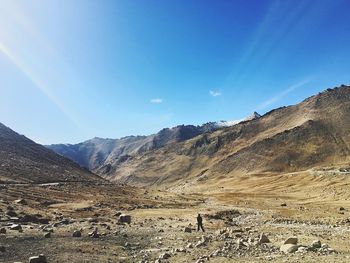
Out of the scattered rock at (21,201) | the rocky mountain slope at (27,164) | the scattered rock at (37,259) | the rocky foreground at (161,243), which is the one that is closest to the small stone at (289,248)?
the rocky foreground at (161,243)

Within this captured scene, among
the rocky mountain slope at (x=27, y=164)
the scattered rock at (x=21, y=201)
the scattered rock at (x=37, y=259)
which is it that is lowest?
the scattered rock at (x=37, y=259)

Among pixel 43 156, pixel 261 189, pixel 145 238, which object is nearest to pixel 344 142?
pixel 261 189

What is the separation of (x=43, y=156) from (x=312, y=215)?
112m

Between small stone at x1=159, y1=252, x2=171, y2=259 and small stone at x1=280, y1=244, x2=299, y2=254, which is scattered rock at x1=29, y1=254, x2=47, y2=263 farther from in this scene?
small stone at x1=280, y1=244, x2=299, y2=254

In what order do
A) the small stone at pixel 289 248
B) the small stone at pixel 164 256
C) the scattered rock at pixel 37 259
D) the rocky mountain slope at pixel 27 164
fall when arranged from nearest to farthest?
the scattered rock at pixel 37 259 < the small stone at pixel 164 256 < the small stone at pixel 289 248 < the rocky mountain slope at pixel 27 164

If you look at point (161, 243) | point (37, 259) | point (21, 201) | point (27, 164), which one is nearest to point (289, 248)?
point (161, 243)

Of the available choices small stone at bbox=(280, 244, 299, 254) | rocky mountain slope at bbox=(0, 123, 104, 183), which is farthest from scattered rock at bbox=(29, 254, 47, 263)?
rocky mountain slope at bbox=(0, 123, 104, 183)

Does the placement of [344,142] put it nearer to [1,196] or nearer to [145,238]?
[1,196]

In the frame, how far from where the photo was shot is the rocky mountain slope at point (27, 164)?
4309 inches

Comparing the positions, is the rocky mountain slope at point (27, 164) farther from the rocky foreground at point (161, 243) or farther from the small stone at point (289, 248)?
the small stone at point (289, 248)

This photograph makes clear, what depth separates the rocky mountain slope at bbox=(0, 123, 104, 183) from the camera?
109438 millimetres

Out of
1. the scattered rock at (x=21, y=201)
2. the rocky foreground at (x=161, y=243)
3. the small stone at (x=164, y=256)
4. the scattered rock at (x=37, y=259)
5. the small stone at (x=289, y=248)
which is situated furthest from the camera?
the scattered rock at (x=21, y=201)

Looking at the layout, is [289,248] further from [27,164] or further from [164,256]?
[27,164]

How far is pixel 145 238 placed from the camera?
38000 millimetres
